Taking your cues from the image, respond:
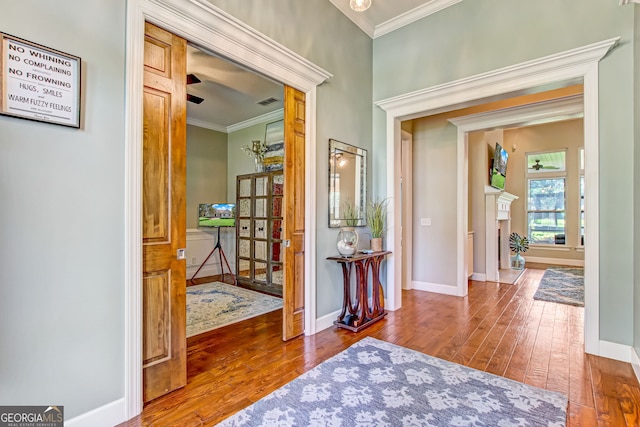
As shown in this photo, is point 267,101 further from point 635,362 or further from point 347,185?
point 635,362

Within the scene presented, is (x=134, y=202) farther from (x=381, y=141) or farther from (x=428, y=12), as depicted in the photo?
(x=428, y=12)

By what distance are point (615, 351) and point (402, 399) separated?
77.9 inches

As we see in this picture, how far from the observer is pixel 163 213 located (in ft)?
6.34

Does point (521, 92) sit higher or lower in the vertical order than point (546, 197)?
higher

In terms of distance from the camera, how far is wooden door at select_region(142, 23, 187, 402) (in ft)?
6.08

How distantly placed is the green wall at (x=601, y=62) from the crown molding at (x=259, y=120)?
8.60 ft

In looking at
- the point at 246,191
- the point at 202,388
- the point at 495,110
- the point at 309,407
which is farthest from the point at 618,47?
the point at 246,191

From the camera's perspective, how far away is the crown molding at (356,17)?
3291 mm

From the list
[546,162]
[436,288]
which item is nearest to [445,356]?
[436,288]

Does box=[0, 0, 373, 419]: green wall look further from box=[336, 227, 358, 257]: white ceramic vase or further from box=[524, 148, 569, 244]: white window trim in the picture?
box=[524, 148, 569, 244]: white window trim

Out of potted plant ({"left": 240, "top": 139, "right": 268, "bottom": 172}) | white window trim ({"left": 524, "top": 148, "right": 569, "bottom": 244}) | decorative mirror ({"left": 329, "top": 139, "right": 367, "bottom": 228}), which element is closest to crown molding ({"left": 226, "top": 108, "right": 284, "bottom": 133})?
potted plant ({"left": 240, "top": 139, "right": 268, "bottom": 172})

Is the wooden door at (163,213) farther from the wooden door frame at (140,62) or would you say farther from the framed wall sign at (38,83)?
the framed wall sign at (38,83)

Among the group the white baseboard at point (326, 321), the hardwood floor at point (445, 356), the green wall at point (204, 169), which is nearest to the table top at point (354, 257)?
the white baseboard at point (326, 321)

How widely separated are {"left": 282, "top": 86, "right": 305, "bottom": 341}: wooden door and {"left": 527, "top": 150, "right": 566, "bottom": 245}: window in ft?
24.4
